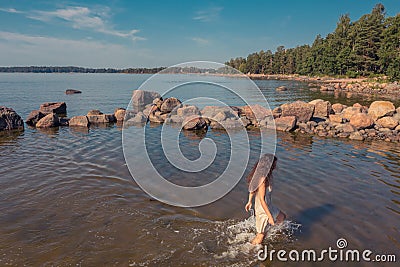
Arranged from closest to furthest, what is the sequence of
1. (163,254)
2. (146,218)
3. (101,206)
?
(163,254)
(146,218)
(101,206)

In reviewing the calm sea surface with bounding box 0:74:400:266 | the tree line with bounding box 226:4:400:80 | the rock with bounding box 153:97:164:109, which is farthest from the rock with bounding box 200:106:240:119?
the tree line with bounding box 226:4:400:80

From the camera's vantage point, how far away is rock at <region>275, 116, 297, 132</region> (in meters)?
18.5

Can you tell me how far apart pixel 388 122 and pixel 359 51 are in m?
77.0

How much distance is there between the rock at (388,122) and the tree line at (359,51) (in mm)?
54005

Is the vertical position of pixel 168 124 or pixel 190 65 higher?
pixel 190 65

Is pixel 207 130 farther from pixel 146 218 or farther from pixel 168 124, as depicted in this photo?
pixel 146 218

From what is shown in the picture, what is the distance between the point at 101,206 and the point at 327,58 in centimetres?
10844

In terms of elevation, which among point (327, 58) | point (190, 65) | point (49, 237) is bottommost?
point (49, 237)

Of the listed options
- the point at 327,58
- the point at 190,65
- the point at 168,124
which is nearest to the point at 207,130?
the point at 168,124

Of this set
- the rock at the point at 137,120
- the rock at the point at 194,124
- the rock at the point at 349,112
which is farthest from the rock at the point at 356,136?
the rock at the point at 137,120

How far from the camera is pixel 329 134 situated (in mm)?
17328

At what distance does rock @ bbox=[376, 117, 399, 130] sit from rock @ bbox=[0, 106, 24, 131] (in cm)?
2470

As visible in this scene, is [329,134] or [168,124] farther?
[168,124]

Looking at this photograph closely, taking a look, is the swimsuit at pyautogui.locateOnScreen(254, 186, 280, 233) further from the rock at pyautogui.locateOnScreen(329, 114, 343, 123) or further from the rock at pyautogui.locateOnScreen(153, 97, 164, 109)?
the rock at pyautogui.locateOnScreen(153, 97, 164, 109)
